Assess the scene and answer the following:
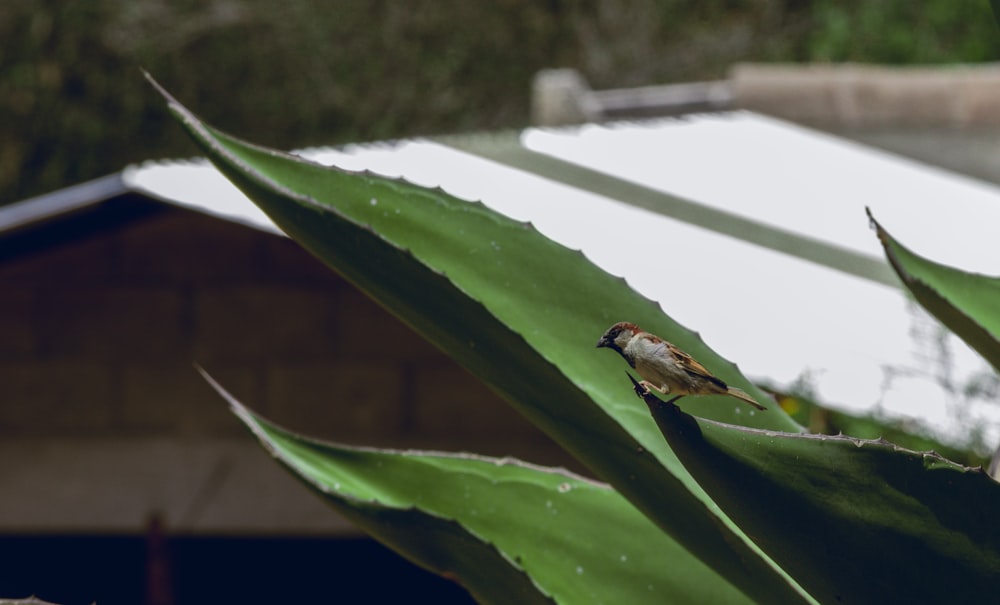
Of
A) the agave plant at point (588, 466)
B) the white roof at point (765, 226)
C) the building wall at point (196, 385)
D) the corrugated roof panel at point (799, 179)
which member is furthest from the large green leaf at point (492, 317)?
the building wall at point (196, 385)

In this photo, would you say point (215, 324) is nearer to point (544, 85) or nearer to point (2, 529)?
point (2, 529)

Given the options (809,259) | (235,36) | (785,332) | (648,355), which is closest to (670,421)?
(648,355)

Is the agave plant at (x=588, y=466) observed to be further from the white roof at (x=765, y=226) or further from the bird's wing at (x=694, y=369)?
A: the white roof at (x=765, y=226)

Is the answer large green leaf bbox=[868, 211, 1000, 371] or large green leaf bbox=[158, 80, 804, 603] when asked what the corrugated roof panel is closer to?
large green leaf bbox=[868, 211, 1000, 371]

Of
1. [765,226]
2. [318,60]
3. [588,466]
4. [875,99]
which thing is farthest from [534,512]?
[318,60]

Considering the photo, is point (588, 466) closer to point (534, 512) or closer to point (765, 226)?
point (534, 512)

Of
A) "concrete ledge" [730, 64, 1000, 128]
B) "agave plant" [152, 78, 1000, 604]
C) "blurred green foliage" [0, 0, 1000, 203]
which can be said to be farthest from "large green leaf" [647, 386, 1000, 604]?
"blurred green foliage" [0, 0, 1000, 203]

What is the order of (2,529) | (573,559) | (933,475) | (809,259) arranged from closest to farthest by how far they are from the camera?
(933,475), (573,559), (809,259), (2,529)
